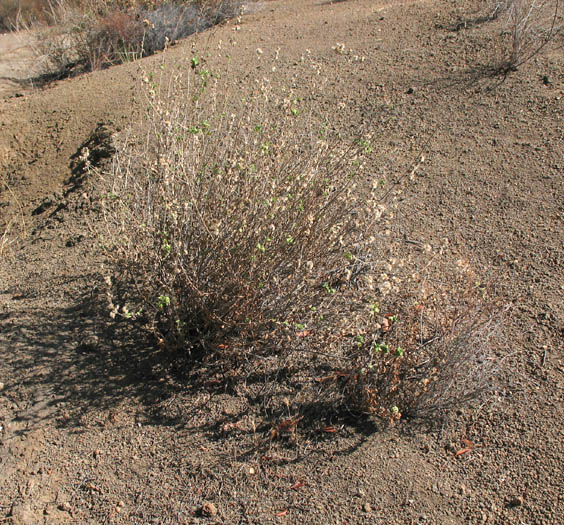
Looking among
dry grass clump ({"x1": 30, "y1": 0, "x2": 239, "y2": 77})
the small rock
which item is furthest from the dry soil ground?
dry grass clump ({"x1": 30, "y1": 0, "x2": 239, "y2": 77})

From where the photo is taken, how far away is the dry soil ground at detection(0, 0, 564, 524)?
278 centimetres

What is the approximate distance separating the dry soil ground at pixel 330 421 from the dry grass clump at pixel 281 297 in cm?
20

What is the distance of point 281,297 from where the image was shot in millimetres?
3225

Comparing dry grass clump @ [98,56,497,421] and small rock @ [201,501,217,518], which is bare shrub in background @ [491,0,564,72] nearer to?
dry grass clump @ [98,56,497,421]

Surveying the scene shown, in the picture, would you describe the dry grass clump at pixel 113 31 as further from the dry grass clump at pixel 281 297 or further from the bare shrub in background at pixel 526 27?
the dry grass clump at pixel 281 297

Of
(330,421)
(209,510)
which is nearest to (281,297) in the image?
(330,421)

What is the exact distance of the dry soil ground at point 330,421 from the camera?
9.12 feet

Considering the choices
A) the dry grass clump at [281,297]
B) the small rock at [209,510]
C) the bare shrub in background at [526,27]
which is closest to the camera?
the small rock at [209,510]

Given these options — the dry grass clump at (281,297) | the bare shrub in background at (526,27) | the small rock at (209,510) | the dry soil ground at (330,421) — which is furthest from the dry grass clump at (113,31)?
the small rock at (209,510)

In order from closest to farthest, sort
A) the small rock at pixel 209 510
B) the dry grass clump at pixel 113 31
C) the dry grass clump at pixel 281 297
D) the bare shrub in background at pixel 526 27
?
the small rock at pixel 209 510 → the dry grass clump at pixel 281 297 → the bare shrub in background at pixel 526 27 → the dry grass clump at pixel 113 31

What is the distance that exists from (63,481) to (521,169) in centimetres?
390

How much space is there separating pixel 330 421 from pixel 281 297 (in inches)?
27.9

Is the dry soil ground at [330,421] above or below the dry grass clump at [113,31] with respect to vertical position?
below

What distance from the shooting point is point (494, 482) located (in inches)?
Answer: 110
